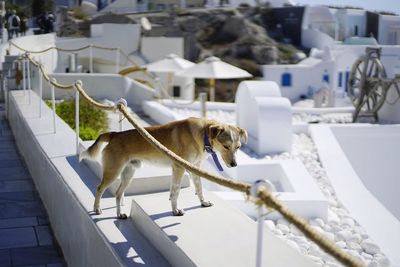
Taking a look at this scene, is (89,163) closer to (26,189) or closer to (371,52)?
(26,189)

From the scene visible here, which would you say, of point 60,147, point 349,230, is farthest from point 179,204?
point 349,230

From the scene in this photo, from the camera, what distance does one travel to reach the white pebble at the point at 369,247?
19.4 feet

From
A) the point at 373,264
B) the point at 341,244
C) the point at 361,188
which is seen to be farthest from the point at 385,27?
the point at 373,264

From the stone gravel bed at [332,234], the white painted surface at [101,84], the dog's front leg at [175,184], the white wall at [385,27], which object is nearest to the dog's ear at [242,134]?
the dog's front leg at [175,184]

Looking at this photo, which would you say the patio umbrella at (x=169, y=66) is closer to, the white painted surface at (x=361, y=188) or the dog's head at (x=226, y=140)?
the white painted surface at (x=361, y=188)

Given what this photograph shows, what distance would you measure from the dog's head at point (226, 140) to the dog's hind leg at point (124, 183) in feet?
2.16

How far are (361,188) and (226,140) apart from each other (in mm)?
6004

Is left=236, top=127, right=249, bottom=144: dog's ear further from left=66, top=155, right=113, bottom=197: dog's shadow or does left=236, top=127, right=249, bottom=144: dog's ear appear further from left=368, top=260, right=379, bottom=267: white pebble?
left=368, top=260, right=379, bottom=267: white pebble

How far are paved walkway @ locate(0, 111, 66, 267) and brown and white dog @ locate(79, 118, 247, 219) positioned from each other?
1.00 m

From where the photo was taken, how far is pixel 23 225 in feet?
15.6

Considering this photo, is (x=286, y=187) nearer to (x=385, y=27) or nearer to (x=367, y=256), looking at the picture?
(x=367, y=256)

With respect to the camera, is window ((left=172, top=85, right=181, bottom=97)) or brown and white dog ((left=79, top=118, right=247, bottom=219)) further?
window ((left=172, top=85, right=181, bottom=97))

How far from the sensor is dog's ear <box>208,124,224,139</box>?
289cm

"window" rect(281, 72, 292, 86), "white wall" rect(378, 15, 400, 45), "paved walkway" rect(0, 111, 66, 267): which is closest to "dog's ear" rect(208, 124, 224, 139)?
"paved walkway" rect(0, 111, 66, 267)
